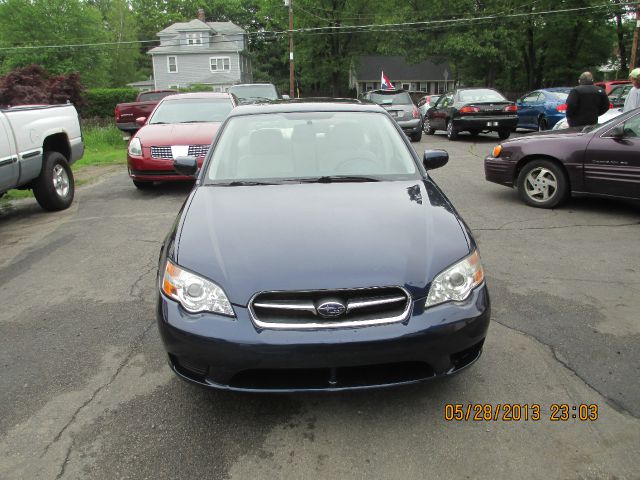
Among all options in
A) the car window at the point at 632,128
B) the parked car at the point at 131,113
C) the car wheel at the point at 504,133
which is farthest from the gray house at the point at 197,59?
the car window at the point at 632,128

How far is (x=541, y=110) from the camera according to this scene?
49.8 feet

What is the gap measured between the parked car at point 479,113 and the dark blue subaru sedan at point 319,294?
1275cm

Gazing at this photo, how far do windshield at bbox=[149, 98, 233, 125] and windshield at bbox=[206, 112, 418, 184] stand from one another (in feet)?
18.5

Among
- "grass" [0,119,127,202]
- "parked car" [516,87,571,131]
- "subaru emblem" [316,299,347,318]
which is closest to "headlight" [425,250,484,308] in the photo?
"subaru emblem" [316,299,347,318]

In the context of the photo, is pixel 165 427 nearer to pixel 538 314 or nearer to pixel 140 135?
pixel 538 314

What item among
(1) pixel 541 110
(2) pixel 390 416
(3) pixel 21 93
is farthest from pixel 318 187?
(3) pixel 21 93

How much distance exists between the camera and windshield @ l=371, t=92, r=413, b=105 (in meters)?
16.2

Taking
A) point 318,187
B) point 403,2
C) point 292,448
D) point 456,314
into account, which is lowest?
point 292,448

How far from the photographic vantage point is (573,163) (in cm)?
686

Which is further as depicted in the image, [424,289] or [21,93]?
[21,93]

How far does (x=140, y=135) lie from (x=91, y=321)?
543 cm


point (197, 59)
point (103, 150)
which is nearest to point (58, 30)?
point (197, 59)

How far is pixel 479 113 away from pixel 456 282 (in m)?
13.5

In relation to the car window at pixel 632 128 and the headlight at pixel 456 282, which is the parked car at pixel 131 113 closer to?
the car window at pixel 632 128
